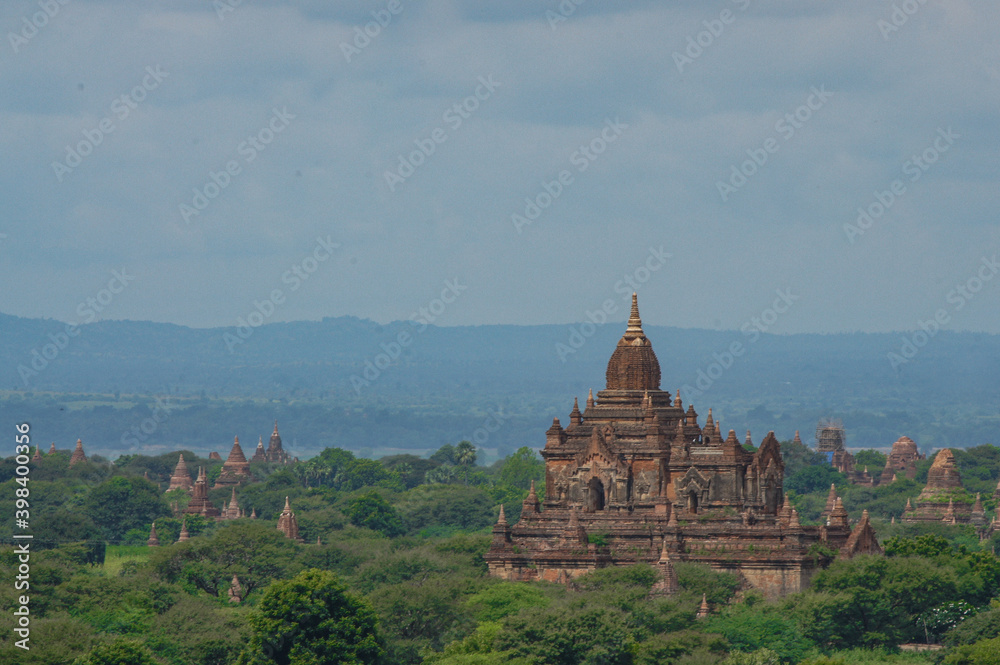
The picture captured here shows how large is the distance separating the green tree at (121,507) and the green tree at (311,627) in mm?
79600

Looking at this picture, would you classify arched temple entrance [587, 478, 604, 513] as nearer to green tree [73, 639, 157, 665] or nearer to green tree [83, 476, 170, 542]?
green tree [73, 639, 157, 665]

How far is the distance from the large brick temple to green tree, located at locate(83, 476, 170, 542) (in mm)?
62720

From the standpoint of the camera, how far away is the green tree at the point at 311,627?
226 feet

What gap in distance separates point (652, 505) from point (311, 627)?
2235 cm

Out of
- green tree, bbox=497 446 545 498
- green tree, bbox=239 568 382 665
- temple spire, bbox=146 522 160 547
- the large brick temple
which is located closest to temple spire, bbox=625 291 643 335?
the large brick temple

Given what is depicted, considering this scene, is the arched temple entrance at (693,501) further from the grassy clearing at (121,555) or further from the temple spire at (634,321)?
the grassy clearing at (121,555)

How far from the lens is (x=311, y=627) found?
229 feet

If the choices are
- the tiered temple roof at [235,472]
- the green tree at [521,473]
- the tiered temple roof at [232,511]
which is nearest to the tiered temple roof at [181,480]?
the tiered temple roof at [235,472]

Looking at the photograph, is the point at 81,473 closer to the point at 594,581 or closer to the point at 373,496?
the point at 373,496

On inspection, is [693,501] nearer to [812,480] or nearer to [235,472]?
[812,480]

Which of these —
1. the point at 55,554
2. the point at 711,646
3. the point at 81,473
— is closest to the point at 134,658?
the point at 711,646

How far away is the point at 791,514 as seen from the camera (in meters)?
86.2

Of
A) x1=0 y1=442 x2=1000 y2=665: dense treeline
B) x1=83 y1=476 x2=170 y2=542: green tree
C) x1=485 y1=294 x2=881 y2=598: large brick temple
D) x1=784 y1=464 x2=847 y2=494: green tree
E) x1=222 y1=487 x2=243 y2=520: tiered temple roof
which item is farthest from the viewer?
x1=784 y1=464 x2=847 y2=494: green tree

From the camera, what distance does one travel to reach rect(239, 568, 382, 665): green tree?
69.0 meters
